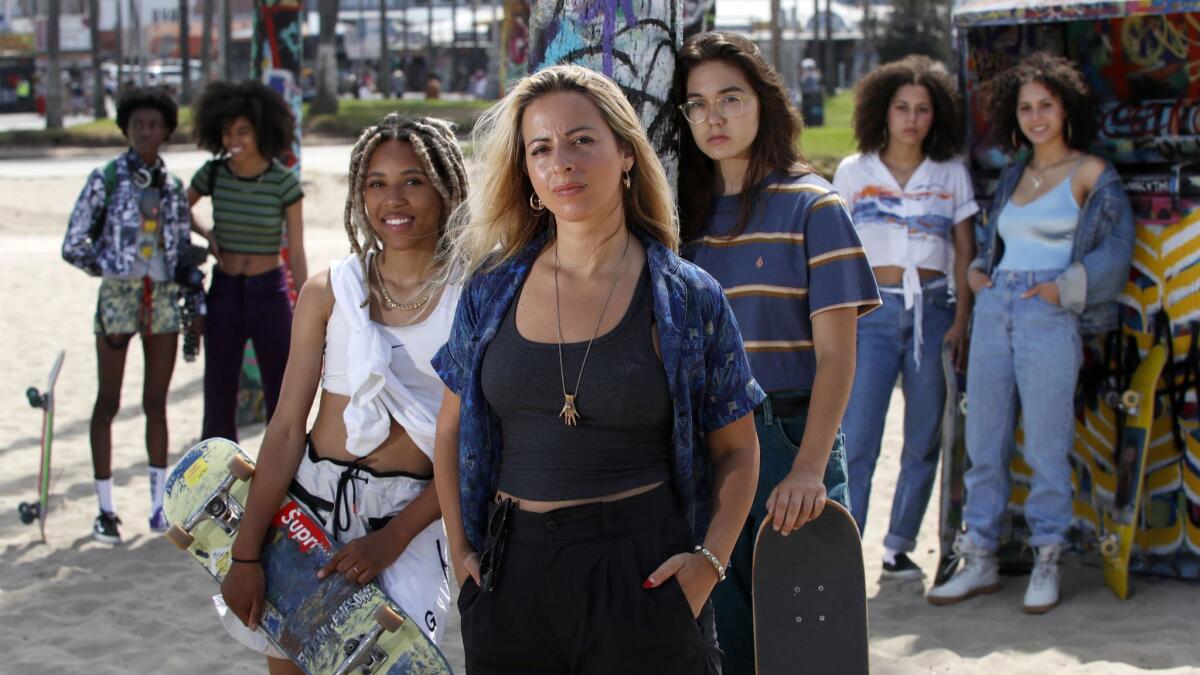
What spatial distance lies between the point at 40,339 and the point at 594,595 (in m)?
9.19

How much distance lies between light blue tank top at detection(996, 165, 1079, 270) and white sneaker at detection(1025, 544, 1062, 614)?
1042mm

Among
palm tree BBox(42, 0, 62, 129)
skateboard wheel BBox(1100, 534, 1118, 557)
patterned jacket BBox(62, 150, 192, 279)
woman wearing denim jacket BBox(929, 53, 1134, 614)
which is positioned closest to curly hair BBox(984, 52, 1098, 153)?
woman wearing denim jacket BBox(929, 53, 1134, 614)

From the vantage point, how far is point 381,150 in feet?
10.6

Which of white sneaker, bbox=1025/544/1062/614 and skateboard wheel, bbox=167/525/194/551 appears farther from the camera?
white sneaker, bbox=1025/544/1062/614

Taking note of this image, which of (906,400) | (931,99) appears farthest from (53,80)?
(906,400)

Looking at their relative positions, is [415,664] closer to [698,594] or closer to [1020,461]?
[698,594]

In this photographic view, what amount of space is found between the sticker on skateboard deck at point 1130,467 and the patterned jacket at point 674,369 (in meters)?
2.99

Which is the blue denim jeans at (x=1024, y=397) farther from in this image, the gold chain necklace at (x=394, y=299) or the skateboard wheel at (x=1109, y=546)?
the gold chain necklace at (x=394, y=299)

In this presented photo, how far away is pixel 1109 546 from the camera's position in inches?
205

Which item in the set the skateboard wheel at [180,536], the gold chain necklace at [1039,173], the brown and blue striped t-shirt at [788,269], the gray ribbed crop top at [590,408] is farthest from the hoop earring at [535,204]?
the gold chain necklace at [1039,173]

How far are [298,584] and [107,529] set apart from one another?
342cm

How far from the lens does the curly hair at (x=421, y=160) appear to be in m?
3.24

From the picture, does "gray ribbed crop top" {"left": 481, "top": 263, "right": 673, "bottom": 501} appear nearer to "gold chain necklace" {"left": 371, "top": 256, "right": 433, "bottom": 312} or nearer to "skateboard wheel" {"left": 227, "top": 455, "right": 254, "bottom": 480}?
"gold chain necklace" {"left": 371, "top": 256, "right": 433, "bottom": 312}

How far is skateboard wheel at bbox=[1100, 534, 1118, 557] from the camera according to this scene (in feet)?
17.0
